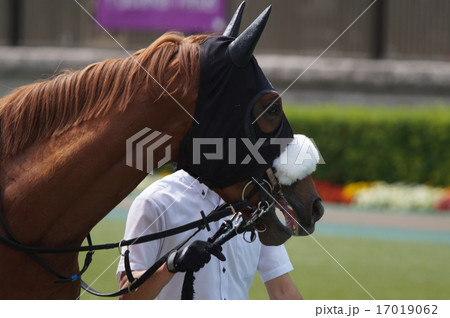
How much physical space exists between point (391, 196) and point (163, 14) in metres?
4.95

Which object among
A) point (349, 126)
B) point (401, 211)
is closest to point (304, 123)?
point (349, 126)

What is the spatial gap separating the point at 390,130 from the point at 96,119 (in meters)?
10.1

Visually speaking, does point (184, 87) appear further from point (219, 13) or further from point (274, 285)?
point (219, 13)

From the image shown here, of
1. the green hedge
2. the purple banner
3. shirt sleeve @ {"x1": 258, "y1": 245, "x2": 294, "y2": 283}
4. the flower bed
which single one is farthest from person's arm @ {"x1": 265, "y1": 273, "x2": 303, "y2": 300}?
the purple banner

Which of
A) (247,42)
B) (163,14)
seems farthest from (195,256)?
(163,14)

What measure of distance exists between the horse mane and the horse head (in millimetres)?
71

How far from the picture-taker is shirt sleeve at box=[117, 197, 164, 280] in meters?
2.96

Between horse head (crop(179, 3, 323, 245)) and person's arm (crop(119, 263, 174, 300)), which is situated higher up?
horse head (crop(179, 3, 323, 245))

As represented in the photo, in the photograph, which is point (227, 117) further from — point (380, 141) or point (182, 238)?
point (380, 141)

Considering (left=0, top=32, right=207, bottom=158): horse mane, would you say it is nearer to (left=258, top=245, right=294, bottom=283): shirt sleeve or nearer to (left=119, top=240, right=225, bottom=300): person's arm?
(left=119, top=240, right=225, bottom=300): person's arm

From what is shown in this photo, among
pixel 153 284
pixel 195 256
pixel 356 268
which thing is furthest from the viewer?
pixel 356 268

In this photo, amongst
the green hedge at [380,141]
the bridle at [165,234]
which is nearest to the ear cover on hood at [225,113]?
the bridle at [165,234]

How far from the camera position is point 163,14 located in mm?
12852

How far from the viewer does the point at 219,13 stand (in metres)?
12.8
